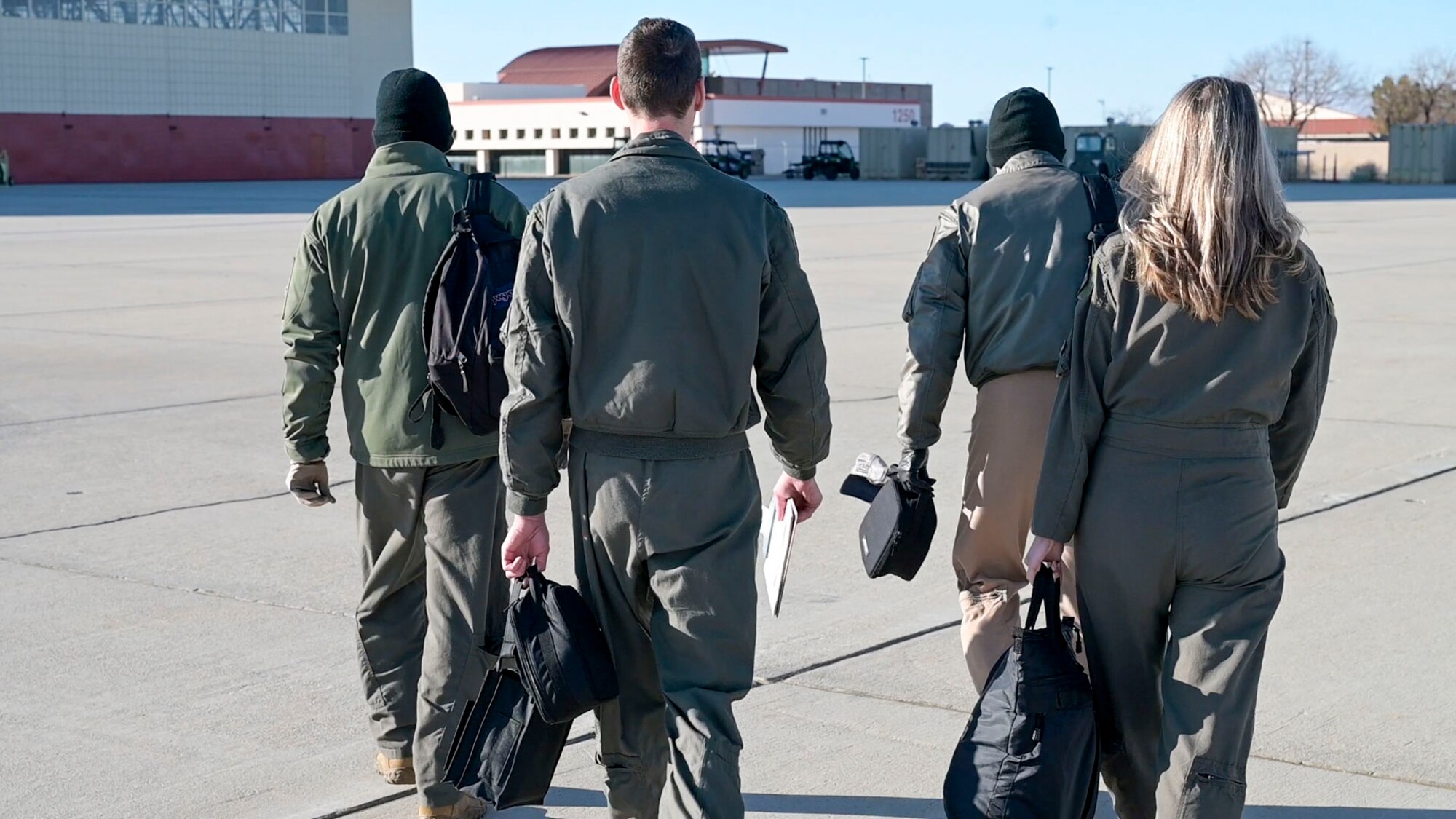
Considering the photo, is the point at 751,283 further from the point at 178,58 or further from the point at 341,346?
the point at 178,58

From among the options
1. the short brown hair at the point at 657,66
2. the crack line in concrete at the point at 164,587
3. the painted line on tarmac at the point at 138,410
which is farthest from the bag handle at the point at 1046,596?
the painted line on tarmac at the point at 138,410

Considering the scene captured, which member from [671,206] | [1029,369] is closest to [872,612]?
[1029,369]

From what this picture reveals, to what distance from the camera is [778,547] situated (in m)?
3.86

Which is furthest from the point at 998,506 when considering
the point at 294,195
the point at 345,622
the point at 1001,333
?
the point at 294,195

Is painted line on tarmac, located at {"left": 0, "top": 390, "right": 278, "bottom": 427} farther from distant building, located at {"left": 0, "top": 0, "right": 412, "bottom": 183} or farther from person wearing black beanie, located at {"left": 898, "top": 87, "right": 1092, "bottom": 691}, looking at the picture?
distant building, located at {"left": 0, "top": 0, "right": 412, "bottom": 183}

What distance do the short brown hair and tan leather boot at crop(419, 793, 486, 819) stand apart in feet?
5.90

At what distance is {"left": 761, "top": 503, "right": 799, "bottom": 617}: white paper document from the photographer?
12.3 ft

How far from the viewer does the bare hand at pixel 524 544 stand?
11.5 feet

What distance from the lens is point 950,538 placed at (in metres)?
7.23

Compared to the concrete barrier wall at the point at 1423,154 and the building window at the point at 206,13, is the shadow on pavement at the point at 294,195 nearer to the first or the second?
the concrete barrier wall at the point at 1423,154

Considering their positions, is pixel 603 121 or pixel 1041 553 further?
pixel 603 121

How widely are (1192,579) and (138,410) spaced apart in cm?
823

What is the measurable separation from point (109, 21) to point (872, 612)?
57.9m

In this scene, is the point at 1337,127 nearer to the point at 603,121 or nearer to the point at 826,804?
the point at 603,121
